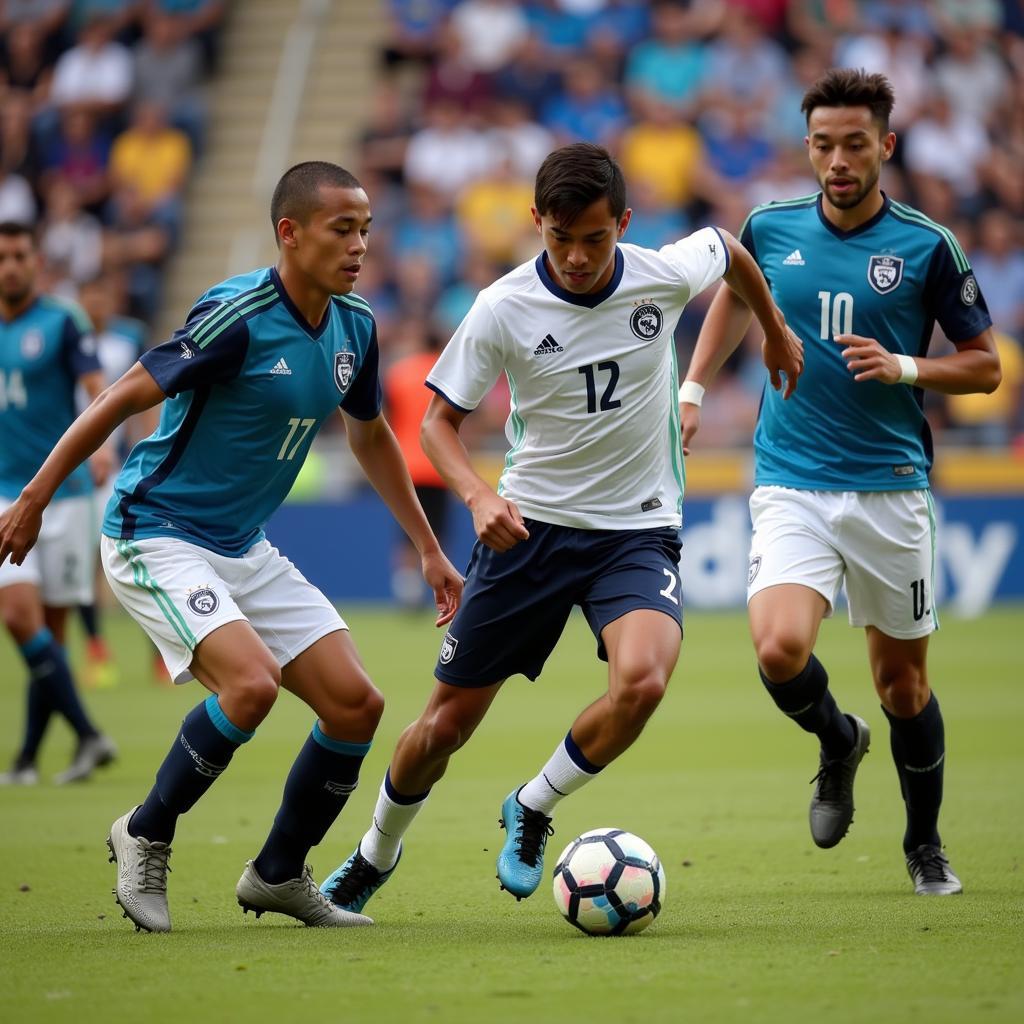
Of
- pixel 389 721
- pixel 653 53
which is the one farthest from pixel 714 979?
pixel 653 53

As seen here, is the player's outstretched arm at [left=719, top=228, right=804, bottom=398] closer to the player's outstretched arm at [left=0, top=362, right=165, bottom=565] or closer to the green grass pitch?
the green grass pitch

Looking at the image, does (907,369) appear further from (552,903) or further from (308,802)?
(308,802)

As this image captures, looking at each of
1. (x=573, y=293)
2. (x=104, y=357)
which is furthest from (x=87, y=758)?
(x=104, y=357)

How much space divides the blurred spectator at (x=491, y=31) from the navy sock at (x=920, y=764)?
17256mm

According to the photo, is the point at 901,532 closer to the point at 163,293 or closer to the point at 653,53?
the point at 653,53

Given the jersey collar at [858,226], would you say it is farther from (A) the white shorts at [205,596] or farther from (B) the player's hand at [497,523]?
(A) the white shorts at [205,596]

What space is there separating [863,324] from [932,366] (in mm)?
390

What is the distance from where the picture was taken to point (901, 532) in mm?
6363

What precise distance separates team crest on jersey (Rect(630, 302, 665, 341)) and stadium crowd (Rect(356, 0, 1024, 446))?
41.4ft

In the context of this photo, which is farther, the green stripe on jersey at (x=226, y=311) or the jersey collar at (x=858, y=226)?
the jersey collar at (x=858, y=226)

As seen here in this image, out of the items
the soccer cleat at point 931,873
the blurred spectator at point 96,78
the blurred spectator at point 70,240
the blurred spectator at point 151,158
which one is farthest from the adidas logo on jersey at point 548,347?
the blurred spectator at point 96,78

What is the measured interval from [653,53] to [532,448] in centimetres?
1652

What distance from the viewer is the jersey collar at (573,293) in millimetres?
5844

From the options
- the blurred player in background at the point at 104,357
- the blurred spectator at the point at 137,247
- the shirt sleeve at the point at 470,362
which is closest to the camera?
the shirt sleeve at the point at 470,362
